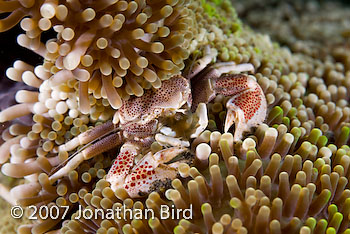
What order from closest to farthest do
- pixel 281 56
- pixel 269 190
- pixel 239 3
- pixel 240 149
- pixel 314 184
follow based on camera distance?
pixel 269 190 < pixel 314 184 < pixel 240 149 < pixel 281 56 < pixel 239 3

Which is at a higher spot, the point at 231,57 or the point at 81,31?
the point at 81,31

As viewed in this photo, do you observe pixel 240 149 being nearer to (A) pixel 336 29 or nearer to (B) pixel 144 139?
(B) pixel 144 139

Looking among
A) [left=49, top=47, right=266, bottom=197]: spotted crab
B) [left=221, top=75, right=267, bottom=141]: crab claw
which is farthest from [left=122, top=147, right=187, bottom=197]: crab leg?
[left=221, top=75, right=267, bottom=141]: crab claw

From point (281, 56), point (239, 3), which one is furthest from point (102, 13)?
point (239, 3)

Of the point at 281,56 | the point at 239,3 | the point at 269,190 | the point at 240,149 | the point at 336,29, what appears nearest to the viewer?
the point at 269,190

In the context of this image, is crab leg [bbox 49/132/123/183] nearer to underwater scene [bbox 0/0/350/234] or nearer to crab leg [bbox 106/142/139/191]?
underwater scene [bbox 0/0/350/234]

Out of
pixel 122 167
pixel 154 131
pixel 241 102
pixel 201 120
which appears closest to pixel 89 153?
pixel 122 167

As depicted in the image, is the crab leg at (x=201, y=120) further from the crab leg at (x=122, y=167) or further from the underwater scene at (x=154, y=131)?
the crab leg at (x=122, y=167)

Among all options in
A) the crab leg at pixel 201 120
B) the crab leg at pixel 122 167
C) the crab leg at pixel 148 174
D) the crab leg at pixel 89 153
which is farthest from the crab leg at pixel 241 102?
the crab leg at pixel 89 153
